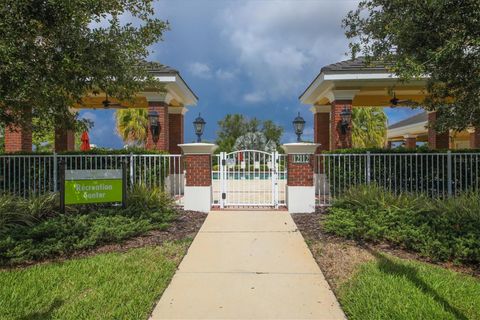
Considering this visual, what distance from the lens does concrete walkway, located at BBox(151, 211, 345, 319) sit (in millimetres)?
4320

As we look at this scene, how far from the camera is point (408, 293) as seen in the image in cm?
461

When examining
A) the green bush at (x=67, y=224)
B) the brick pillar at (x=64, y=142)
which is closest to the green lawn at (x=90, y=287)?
the green bush at (x=67, y=224)

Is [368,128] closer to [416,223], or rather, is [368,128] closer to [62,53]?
[416,223]

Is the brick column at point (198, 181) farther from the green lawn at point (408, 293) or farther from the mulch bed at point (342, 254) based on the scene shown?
the green lawn at point (408, 293)

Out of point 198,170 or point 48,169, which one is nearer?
point 198,170

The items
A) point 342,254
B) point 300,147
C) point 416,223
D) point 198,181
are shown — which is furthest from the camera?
point 198,181

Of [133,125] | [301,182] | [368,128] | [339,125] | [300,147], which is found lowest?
[301,182]

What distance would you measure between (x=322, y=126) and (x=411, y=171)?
687cm

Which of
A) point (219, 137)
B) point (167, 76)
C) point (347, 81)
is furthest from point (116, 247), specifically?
point (219, 137)

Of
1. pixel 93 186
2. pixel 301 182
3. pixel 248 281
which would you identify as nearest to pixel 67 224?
pixel 93 186

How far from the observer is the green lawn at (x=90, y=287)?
419cm

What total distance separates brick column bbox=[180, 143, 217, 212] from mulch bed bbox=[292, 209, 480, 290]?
10.8 feet

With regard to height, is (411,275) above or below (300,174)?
below

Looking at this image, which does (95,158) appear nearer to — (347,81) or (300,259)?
(300,259)
